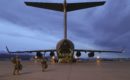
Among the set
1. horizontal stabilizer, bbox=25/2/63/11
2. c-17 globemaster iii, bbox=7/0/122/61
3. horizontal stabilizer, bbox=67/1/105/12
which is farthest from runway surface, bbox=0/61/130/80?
horizontal stabilizer, bbox=67/1/105/12

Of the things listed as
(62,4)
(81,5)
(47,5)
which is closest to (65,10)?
(62,4)

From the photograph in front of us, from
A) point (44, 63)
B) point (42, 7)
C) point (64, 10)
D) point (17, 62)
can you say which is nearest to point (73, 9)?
point (64, 10)

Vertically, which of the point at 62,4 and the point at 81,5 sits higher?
the point at 62,4

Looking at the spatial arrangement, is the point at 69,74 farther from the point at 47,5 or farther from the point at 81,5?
the point at 81,5

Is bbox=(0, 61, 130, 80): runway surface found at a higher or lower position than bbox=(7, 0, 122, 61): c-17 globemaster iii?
lower

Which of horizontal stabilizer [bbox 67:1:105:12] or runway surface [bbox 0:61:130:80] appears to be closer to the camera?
runway surface [bbox 0:61:130:80]

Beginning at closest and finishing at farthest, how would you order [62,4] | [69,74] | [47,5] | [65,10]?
[69,74] < [47,5] < [62,4] < [65,10]

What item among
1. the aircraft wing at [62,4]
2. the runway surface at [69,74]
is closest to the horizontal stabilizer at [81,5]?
the aircraft wing at [62,4]

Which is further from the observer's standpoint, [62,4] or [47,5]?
[62,4]

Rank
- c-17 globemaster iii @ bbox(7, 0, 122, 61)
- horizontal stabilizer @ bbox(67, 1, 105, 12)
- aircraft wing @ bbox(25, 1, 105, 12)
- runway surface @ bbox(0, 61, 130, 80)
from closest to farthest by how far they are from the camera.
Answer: runway surface @ bbox(0, 61, 130, 80)
c-17 globemaster iii @ bbox(7, 0, 122, 61)
horizontal stabilizer @ bbox(67, 1, 105, 12)
aircraft wing @ bbox(25, 1, 105, 12)

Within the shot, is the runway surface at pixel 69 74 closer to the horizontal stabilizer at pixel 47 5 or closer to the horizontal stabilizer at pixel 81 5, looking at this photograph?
the horizontal stabilizer at pixel 47 5

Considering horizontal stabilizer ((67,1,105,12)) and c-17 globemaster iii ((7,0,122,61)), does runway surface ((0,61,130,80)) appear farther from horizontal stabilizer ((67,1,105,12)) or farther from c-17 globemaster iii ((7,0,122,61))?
horizontal stabilizer ((67,1,105,12))

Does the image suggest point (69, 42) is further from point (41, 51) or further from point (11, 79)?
point (11, 79)

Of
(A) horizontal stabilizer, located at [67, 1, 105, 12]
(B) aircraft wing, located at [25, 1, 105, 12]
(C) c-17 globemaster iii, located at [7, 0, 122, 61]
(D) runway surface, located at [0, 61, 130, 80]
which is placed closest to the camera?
(D) runway surface, located at [0, 61, 130, 80]
